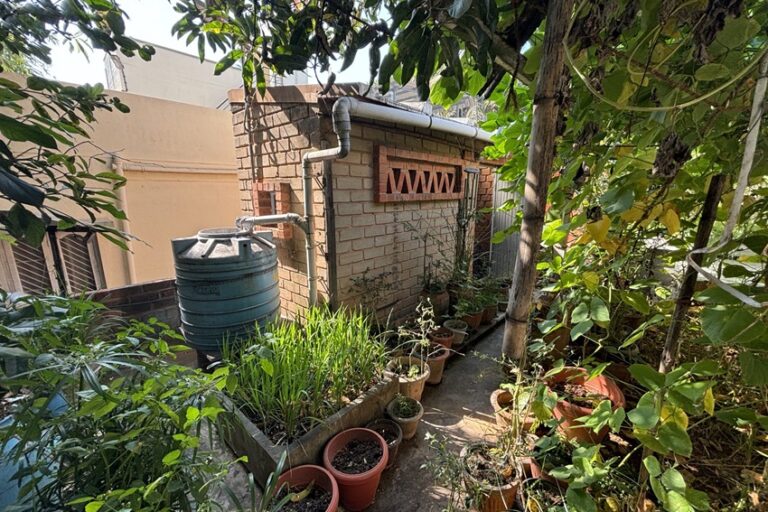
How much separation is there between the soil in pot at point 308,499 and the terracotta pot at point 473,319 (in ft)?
7.38

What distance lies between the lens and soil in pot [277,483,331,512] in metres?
1.45

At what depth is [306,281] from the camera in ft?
9.76

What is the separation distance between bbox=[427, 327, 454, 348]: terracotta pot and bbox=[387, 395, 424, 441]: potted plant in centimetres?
81

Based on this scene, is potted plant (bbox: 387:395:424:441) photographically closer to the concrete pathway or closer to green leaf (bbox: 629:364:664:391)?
the concrete pathway

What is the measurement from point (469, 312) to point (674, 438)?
110 inches

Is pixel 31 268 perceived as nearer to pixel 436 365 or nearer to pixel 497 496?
pixel 436 365

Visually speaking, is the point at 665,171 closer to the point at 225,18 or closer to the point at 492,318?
the point at 225,18

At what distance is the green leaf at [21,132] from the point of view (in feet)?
1.89

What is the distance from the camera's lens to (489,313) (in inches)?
144

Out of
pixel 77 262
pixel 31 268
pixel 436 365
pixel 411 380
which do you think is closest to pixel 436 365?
pixel 436 365

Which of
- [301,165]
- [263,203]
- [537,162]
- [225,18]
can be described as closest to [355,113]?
[301,165]

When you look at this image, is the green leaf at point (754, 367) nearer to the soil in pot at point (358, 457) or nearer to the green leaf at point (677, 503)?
A: the green leaf at point (677, 503)

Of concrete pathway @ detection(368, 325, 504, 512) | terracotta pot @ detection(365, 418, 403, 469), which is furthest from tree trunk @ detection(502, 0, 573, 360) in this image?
terracotta pot @ detection(365, 418, 403, 469)

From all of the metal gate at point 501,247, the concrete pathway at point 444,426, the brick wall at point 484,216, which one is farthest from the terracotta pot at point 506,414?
the metal gate at point 501,247
